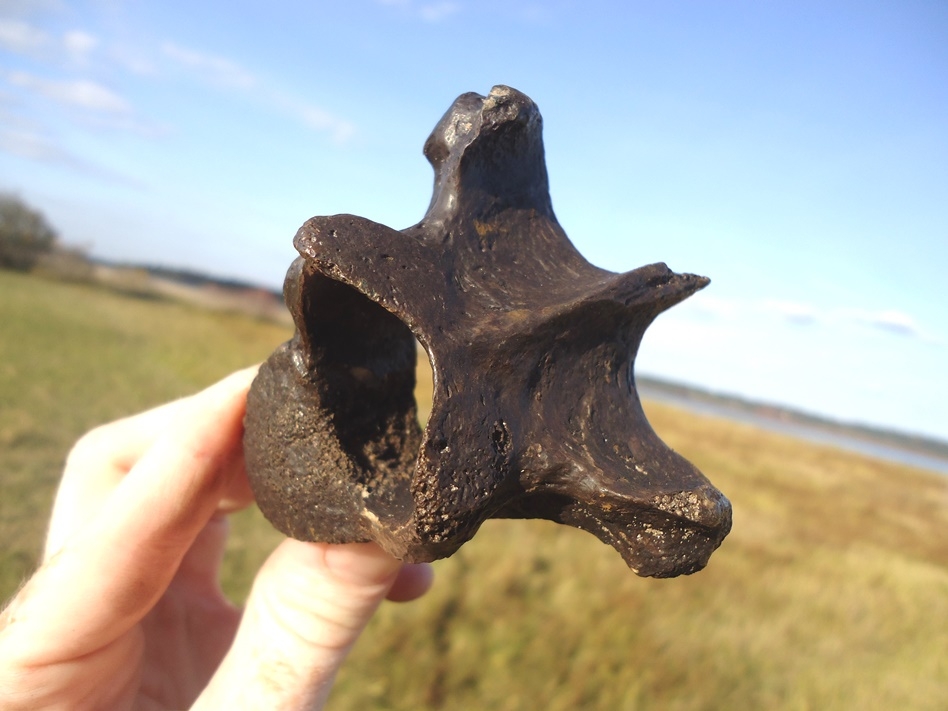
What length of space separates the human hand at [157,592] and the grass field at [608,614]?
227cm

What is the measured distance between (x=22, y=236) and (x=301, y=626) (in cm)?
3184

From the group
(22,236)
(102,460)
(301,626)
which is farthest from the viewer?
(22,236)

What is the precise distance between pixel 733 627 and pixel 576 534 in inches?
81.6

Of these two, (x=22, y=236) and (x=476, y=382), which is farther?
(x=22, y=236)

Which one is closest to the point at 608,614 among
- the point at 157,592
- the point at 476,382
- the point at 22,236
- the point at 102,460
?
the point at 157,592

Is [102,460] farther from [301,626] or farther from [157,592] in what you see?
[301,626]

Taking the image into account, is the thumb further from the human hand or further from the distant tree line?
the distant tree line

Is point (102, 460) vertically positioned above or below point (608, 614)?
above

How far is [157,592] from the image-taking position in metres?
2.12

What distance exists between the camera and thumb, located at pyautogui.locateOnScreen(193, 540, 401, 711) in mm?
2059

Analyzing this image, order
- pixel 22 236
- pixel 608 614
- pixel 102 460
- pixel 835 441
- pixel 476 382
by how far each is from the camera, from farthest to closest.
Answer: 1. pixel 835 441
2. pixel 22 236
3. pixel 608 614
4. pixel 102 460
5. pixel 476 382

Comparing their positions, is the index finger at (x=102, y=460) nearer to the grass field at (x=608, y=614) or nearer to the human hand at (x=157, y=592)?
the human hand at (x=157, y=592)

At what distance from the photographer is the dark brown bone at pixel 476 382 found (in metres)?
1.54

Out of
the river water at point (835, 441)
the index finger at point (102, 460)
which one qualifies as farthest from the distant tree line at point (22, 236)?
the river water at point (835, 441)
